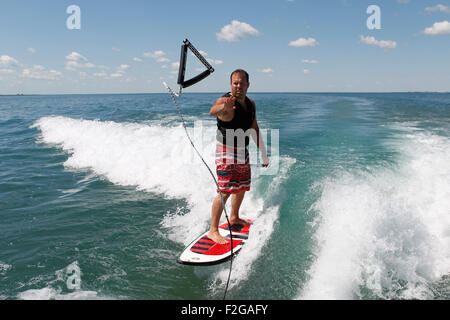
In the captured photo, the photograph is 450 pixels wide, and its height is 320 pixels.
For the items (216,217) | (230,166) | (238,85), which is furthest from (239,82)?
(216,217)

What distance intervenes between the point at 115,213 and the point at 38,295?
2.27 meters

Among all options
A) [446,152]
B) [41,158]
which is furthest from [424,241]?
[41,158]

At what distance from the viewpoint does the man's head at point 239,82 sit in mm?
3335

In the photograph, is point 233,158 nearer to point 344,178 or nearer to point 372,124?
point 344,178

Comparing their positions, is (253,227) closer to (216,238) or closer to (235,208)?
(235,208)

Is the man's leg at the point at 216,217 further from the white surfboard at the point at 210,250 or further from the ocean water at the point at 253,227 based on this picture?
the ocean water at the point at 253,227

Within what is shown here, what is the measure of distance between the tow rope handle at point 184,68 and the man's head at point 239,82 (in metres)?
0.49

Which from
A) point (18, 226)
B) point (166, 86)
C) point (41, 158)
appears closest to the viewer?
point (166, 86)

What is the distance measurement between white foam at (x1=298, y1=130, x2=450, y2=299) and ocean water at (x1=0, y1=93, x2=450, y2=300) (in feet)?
0.06

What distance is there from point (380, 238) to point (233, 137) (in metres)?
2.56

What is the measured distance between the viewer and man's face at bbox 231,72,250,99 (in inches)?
131

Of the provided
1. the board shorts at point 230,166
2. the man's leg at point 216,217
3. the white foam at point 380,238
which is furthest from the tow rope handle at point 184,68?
the white foam at point 380,238

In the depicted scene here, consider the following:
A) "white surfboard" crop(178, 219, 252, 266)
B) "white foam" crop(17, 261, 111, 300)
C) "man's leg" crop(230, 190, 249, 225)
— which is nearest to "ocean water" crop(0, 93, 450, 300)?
"white foam" crop(17, 261, 111, 300)

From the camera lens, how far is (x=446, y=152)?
810 cm
